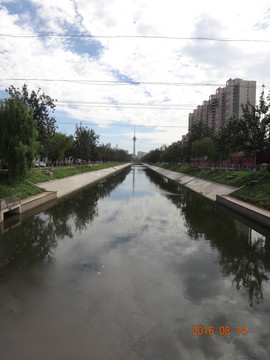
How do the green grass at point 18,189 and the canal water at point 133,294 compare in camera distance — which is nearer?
the canal water at point 133,294

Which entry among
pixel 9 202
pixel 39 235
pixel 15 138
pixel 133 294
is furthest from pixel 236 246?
pixel 15 138

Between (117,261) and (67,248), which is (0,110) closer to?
(67,248)

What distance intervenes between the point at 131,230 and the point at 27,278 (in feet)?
24.9

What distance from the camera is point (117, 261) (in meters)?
10.5

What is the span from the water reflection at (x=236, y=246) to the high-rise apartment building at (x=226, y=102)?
94.6 m

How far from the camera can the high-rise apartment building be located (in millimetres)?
114562

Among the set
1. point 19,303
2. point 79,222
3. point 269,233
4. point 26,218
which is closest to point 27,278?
point 19,303

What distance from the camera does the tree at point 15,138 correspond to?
75.2 ft

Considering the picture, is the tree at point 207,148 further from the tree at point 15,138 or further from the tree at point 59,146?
the tree at point 15,138

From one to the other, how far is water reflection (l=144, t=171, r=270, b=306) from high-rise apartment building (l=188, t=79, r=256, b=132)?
94.6 metres

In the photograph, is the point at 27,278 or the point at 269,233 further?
the point at 269,233

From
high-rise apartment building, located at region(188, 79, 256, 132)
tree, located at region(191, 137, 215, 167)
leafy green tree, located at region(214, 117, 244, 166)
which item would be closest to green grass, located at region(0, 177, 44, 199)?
leafy green tree, located at region(214, 117, 244, 166)

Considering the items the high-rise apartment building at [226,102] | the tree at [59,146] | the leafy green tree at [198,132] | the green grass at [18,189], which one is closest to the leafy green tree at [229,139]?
the leafy green tree at [198,132]

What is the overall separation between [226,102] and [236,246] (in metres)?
123
